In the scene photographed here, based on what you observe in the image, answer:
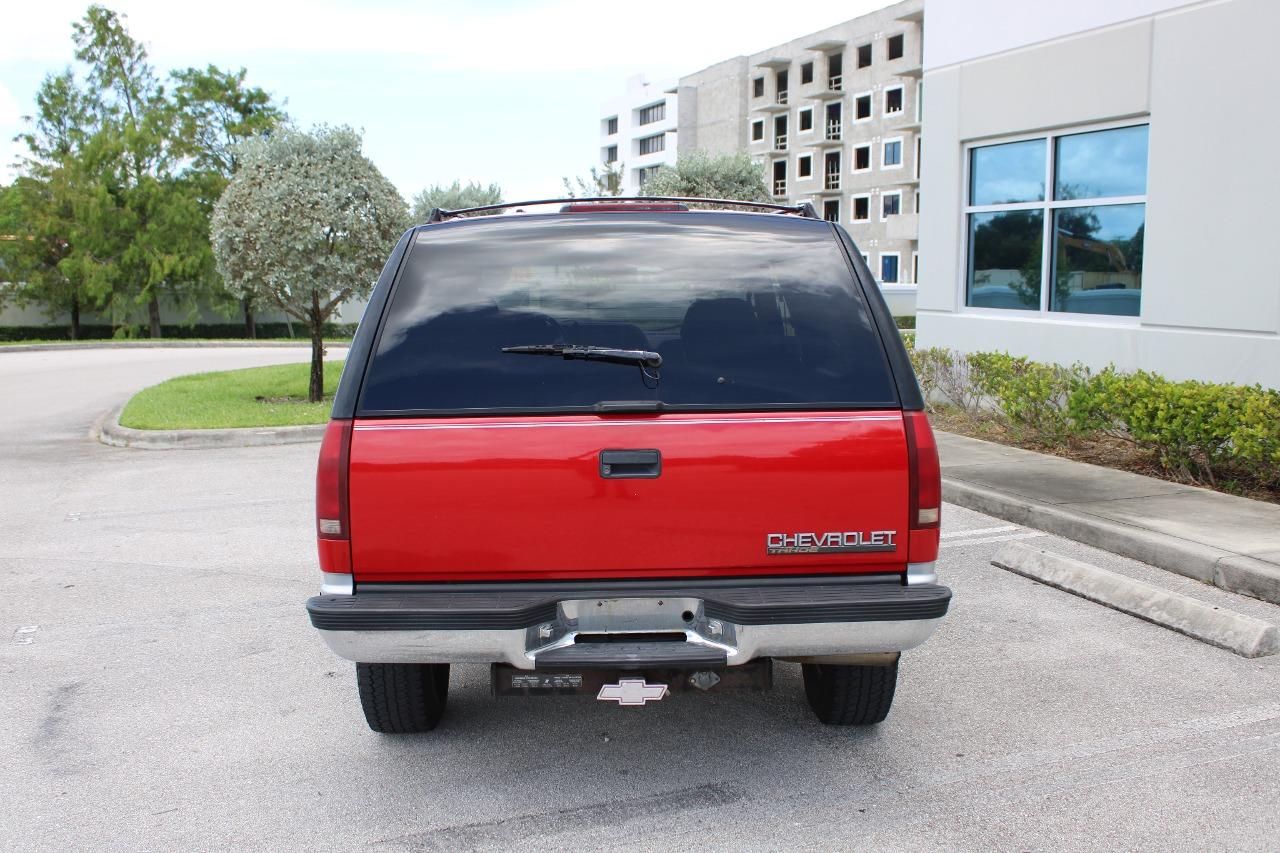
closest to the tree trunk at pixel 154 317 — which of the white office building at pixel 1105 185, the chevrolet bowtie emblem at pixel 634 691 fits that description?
the white office building at pixel 1105 185

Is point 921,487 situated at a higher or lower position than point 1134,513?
higher

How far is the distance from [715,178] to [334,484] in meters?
Answer: 17.9

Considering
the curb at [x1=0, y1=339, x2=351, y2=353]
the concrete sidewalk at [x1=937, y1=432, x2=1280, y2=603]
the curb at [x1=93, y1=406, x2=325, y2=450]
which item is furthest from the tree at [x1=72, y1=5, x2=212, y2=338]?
the concrete sidewalk at [x1=937, y1=432, x2=1280, y2=603]

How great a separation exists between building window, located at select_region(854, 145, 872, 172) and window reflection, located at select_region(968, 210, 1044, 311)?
54.9 m

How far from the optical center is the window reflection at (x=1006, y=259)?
12297 mm

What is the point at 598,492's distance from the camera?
11.6 feet

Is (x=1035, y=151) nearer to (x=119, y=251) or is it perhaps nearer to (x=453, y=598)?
(x=453, y=598)

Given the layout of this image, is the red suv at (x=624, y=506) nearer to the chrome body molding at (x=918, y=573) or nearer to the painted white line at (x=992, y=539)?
the chrome body molding at (x=918, y=573)

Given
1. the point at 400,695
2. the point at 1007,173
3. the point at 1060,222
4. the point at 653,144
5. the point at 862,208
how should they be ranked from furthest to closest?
the point at 653,144, the point at 862,208, the point at 1007,173, the point at 1060,222, the point at 400,695

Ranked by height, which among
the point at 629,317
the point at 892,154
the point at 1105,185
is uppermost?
the point at 892,154

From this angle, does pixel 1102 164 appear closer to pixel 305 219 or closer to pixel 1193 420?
pixel 1193 420

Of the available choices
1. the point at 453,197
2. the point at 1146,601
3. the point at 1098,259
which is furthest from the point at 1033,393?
the point at 453,197

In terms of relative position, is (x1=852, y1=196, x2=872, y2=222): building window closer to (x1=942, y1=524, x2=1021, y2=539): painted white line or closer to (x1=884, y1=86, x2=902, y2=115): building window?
(x1=884, y1=86, x2=902, y2=115): building window

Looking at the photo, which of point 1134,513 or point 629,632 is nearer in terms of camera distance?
point 629,632
